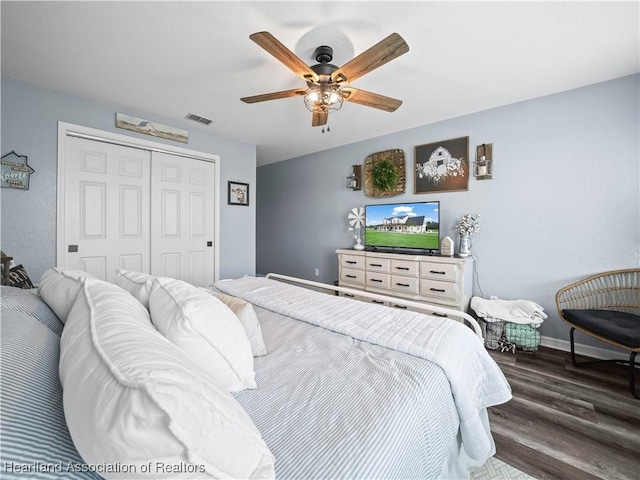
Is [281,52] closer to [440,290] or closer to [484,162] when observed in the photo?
[484,162]

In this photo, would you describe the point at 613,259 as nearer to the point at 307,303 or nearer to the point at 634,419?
the point at 634,419

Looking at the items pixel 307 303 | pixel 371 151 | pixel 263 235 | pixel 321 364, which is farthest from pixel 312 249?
pixel 321 364

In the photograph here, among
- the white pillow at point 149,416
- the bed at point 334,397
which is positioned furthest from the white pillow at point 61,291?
the white pillow at point 149,416

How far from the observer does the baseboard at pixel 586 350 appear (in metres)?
2.43

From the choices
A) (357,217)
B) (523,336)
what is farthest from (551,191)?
(357,217)

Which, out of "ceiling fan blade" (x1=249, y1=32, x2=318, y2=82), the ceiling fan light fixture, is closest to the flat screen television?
the ceiling fan light fixture

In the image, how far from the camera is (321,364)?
3.59 ft

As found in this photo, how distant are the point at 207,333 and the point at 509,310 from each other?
3043 mm

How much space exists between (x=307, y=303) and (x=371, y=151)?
2.99 m

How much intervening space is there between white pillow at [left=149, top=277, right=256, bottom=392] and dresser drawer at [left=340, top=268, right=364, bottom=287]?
2.75 meters

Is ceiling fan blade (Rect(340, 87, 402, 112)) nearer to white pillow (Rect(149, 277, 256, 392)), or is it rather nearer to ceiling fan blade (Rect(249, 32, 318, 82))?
ceiling fan blade (Rect(249, 32, 318, 82))

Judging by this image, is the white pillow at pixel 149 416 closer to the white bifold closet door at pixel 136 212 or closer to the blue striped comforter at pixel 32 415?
the blue striped comforter at pixel 32 415

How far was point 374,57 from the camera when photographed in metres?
1.67

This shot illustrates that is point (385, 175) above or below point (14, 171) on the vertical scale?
above
